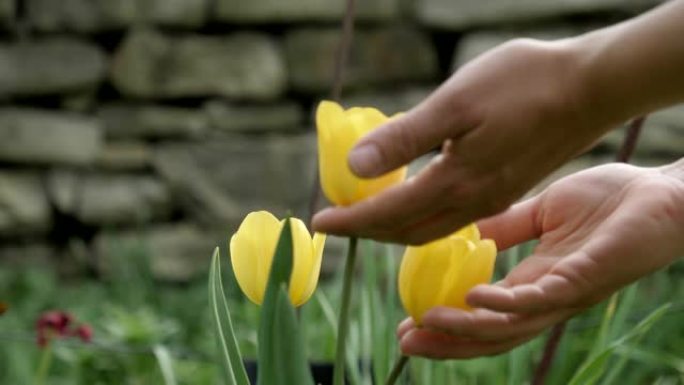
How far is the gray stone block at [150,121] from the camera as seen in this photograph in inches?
122

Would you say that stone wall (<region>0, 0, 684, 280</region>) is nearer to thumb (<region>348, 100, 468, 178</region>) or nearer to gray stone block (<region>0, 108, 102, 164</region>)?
gray stone block (<region>0, 108, 102, 164</region>)

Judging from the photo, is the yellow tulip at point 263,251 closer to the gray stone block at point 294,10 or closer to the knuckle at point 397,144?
the knuckle at point 397,144

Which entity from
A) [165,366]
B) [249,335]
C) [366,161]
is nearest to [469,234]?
[366,161]

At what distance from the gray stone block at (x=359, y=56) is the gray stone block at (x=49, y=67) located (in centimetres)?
46

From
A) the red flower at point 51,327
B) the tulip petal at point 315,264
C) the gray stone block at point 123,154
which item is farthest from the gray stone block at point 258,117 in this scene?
the tulip petal at point 315,264

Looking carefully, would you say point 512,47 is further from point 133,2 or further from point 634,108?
point 133,2

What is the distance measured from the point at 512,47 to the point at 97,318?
1.98 meters

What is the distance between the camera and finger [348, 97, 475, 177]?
0.59 m

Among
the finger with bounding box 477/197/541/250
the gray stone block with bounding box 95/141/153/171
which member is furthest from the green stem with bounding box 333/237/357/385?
the gray stone block with bounding box 95/141/153/171

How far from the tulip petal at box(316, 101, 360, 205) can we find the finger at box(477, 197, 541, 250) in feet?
0.73

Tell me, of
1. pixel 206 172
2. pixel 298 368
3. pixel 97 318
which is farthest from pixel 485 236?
pixel 206 172

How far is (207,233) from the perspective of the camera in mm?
3129

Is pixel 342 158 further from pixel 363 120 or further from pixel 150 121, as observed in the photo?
pixel 150 121

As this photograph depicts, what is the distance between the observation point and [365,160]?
0.59 m
